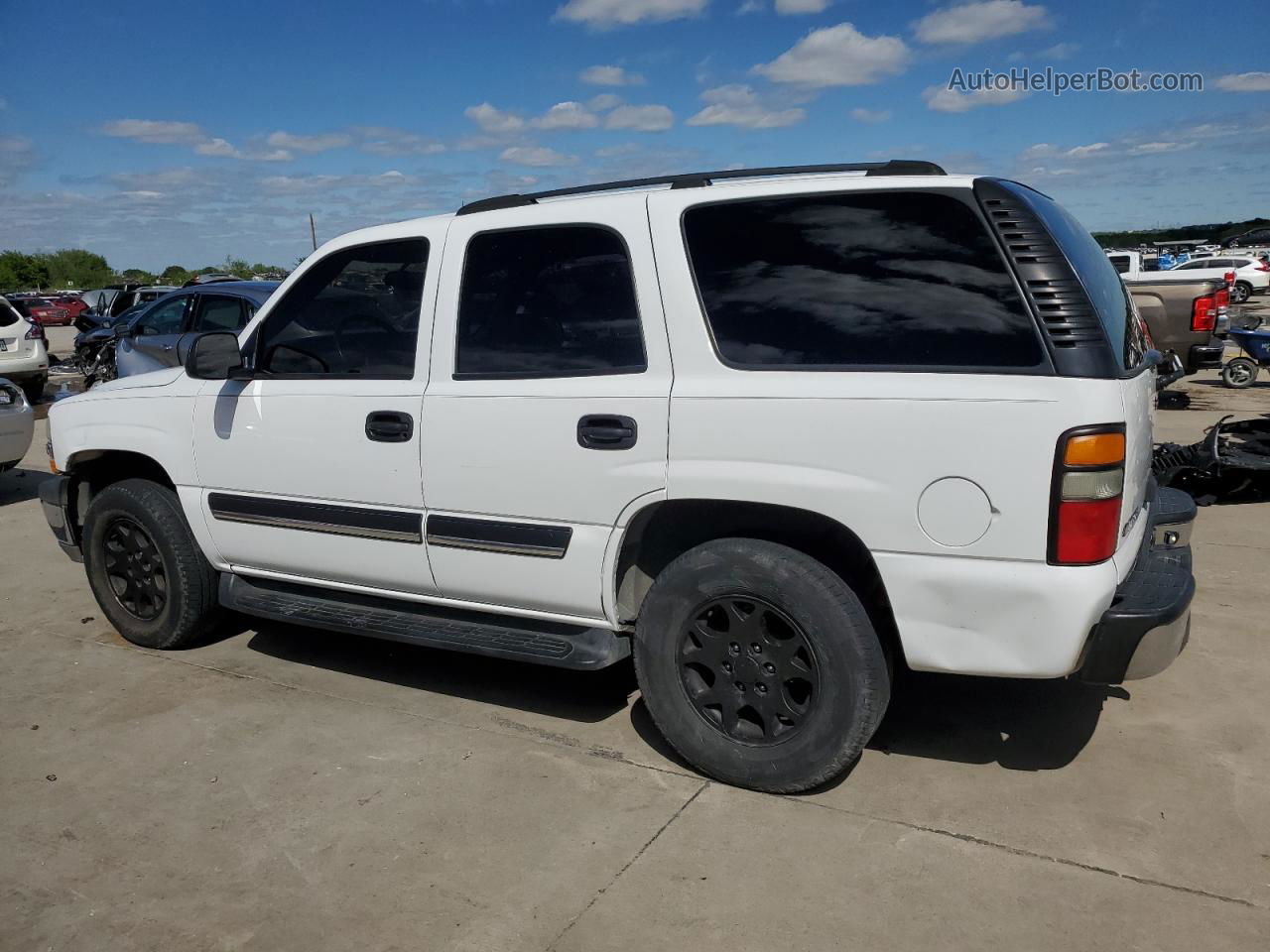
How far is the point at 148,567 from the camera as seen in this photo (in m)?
4.99

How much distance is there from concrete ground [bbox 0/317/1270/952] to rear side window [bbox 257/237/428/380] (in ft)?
4.55

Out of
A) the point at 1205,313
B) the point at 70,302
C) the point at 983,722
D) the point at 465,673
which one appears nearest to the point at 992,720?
the point at 983,722

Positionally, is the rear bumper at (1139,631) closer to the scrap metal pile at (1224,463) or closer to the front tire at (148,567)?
the front tire at (148,567)

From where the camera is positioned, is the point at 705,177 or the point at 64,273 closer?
the point at 705,177

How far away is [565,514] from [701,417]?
0.61 metres

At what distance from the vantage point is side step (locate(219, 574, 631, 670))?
3.79 m

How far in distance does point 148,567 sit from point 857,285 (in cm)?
353

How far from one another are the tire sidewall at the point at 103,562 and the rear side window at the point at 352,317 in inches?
38.7

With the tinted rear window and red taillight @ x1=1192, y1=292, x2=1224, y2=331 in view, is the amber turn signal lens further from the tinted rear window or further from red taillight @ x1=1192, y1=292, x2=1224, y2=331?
red taillight @ x1=1192, y1=292, x2=1224, y2=331

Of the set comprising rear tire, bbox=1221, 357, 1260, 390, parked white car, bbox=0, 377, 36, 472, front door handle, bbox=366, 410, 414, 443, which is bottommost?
rear tire, bbox=1221, 357, 1260, 390

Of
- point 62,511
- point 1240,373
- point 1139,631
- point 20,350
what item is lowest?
point 1240,373

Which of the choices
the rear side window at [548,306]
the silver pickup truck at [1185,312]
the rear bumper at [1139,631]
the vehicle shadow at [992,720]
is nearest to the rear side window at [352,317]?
the rear side window at [548,306]

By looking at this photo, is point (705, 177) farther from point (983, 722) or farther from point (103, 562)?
point (103, 562)

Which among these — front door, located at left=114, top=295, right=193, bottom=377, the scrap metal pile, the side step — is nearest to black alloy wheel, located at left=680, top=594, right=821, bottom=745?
the side step
